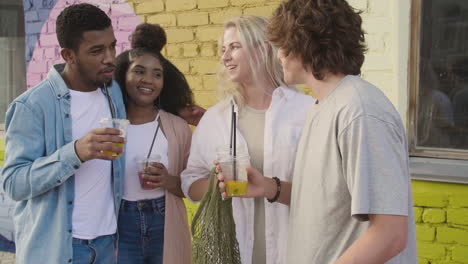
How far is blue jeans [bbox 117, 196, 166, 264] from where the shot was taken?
8.28 ft

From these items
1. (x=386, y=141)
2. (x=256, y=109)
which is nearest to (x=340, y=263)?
(x=386, y=141)

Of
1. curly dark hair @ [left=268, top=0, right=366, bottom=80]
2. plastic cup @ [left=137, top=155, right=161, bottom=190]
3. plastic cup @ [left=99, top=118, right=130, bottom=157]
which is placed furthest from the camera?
plastic cup @ [left=137, top=155, right=161, bottom=190]

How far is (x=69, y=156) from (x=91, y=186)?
0.76 ft

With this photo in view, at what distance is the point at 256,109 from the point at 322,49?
0.92m

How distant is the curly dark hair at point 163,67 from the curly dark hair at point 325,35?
1370 mm

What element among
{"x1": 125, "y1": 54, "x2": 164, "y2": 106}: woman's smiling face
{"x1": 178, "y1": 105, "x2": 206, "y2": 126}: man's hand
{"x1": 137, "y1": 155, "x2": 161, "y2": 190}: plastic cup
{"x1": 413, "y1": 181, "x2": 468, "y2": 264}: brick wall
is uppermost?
{"x1": 125, "y1": 54, "x2": 164, "y2": 106}: woman's smiling face

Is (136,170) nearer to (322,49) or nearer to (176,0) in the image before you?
(322,49)

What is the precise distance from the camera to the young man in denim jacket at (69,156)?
2.19 meters

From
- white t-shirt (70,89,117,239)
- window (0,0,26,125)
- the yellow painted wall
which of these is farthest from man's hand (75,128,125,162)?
window (0,0,26,125)

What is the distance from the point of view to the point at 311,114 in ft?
5.42

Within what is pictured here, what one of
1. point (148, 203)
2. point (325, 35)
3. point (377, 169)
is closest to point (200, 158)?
point (148, 203)

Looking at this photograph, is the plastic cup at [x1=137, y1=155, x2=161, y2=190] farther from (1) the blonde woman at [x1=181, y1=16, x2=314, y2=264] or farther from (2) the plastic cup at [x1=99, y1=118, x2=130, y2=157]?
(2) the plastic cup at [x1=99, y1=118, x2=130, y2=157]

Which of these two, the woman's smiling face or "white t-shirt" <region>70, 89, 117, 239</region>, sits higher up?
the woman's smiling face

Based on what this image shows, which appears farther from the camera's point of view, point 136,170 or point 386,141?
point 136,170
